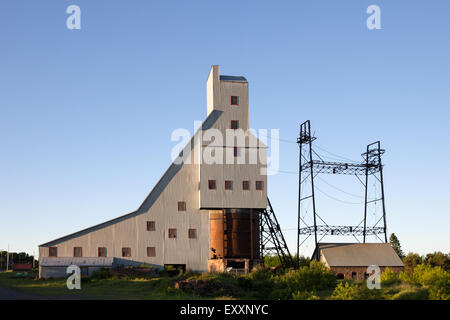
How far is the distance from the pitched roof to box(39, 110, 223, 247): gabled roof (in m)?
21.2

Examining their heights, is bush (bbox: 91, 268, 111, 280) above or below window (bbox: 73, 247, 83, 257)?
below

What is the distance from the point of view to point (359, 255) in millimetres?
65938

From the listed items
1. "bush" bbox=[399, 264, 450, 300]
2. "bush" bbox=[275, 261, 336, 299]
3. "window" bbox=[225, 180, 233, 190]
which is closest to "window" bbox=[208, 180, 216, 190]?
"window" bbox=[225, 180, 233, 190]

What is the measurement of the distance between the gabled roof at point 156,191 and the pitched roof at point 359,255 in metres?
21.2

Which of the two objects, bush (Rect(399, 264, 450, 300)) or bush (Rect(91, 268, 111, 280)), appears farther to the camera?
bush (Rect(91, 268, 111, 280))

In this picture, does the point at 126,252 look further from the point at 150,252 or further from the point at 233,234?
the point at 233,234

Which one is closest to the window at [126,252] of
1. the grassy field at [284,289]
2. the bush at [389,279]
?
the grassy field at [284,289]

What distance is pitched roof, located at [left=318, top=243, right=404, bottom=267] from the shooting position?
64287mm

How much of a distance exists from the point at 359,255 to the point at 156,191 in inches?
1040

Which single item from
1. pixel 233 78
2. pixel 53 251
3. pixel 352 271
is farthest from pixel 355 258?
pixel 53 251

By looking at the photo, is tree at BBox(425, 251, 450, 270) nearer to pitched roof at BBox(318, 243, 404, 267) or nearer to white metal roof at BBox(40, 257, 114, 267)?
pitched roof at BBox(318, 243, 404, 267)
